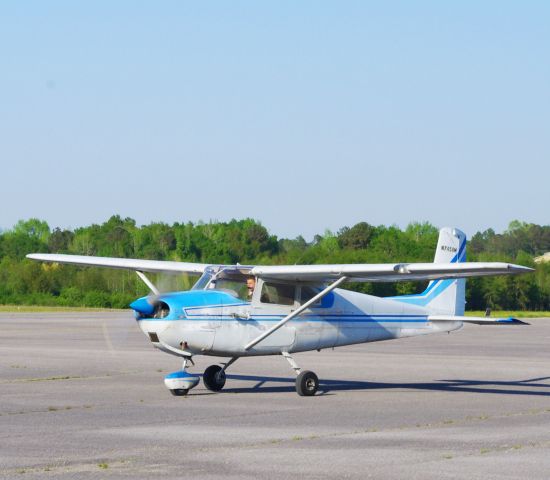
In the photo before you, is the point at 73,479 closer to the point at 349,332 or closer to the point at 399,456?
the point at 399,456

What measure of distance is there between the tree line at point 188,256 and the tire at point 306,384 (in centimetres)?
261

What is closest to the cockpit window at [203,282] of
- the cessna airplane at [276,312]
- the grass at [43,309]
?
the cessna airplane at [276,312]

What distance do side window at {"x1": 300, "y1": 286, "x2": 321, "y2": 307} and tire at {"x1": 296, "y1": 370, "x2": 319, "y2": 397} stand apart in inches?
53.3

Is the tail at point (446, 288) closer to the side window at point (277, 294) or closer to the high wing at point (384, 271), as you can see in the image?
the high wing at point (384, 271)

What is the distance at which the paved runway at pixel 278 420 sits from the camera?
31.5ft

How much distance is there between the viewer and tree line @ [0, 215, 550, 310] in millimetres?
64625

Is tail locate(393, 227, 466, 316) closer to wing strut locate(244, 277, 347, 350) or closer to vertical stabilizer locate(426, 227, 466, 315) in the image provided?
vertical stabilizer locate(426, 227, 466, 315)

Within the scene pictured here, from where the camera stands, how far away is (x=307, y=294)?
17.4 metres

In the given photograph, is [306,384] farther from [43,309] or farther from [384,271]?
[43,309]

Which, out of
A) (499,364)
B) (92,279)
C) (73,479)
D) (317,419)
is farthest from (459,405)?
(92,279)

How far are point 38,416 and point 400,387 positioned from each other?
6786 millimetres

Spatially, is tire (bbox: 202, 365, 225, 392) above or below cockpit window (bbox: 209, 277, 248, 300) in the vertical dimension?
below

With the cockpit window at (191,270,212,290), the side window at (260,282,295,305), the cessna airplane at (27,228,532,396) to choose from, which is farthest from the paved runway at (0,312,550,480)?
the cockpit window at (191,270,212,290)

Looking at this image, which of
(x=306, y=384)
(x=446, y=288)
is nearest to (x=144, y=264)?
(x=306, y=384)
